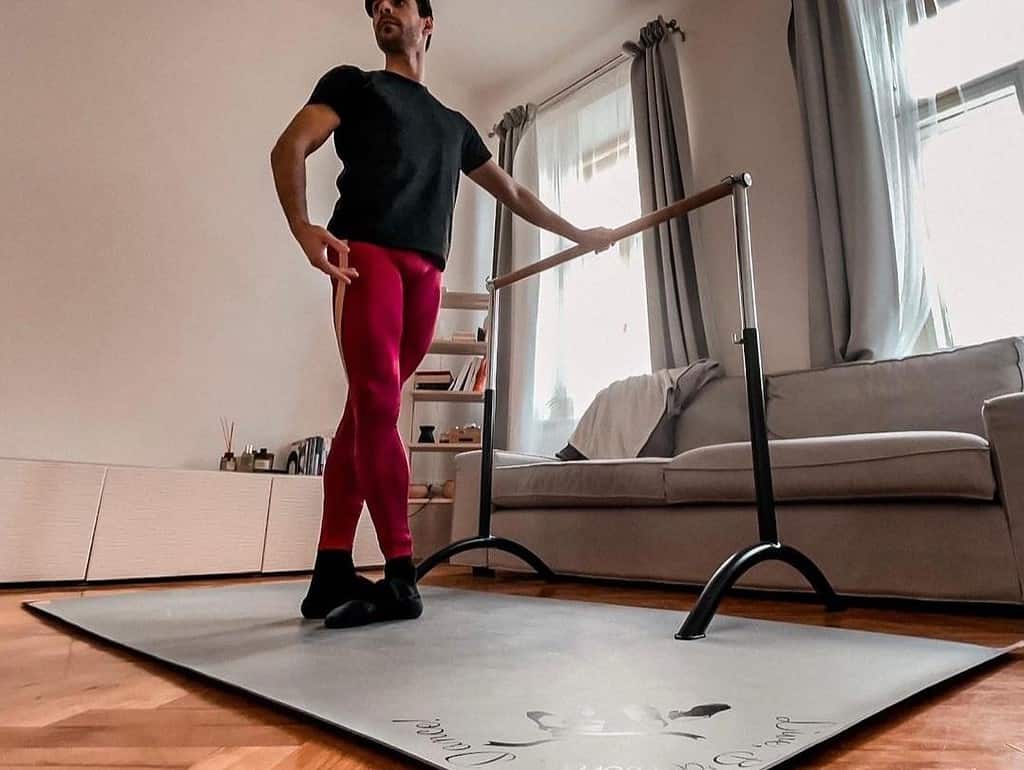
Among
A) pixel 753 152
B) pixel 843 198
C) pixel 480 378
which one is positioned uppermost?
pixel 753 152

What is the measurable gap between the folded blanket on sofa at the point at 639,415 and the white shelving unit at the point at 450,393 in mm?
836

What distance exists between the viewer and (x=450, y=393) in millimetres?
3609

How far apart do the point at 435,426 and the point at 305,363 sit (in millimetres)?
853

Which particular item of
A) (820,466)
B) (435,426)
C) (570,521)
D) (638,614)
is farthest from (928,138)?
(435,426)

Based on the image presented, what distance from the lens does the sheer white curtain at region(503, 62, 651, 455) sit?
135 inches

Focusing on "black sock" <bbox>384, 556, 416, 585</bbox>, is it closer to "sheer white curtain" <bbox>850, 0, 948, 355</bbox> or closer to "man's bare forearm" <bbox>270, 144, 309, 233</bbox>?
"man's bare forearm" <bbox>270, 144, 309, 233</bbox>

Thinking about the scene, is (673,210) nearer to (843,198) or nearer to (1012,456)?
(1012,456)

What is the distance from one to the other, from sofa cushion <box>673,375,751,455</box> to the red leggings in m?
1.44

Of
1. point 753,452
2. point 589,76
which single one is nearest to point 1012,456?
point 753,452

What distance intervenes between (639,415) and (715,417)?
0.28 metres

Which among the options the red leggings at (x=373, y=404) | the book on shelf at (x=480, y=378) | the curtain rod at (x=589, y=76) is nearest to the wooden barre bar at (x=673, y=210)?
the red leggings at (x=373, y=404)

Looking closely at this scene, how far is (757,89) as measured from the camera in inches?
123

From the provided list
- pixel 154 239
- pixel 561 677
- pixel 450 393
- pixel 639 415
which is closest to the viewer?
pixel 561 677

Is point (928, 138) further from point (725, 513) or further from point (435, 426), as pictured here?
point (435, 426)
